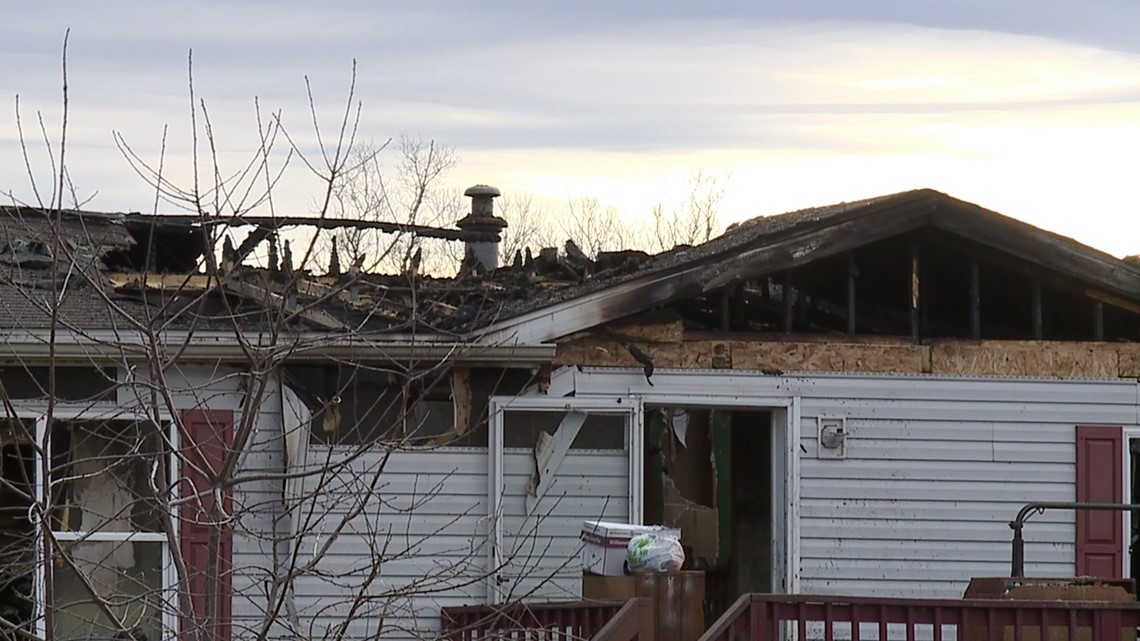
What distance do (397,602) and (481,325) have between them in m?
1.98

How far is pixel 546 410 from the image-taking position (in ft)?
35.3

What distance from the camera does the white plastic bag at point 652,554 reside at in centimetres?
956

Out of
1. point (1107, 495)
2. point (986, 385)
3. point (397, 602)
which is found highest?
point (986, 385)

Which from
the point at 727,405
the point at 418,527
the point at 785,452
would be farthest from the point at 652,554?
the point at 418,527

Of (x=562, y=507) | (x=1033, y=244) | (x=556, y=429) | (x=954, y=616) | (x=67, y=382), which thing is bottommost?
(x=954, y=616)

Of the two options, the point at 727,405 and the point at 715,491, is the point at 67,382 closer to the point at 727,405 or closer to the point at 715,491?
the point at 727,405

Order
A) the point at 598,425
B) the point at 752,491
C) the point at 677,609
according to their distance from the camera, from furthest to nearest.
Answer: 1. the point at 752,491
2. the point at 598,425
3. the point at 677,609

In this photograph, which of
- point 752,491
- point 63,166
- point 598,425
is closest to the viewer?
point 63,166

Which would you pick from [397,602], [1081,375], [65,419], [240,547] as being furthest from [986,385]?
[65,419]

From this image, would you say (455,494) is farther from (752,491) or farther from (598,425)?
(752,491)

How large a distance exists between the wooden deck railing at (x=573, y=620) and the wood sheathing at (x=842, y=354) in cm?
200

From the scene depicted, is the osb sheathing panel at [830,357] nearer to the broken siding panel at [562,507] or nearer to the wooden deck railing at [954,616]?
the broken siding panel at [562,507]

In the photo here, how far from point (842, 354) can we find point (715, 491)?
5.04 metres

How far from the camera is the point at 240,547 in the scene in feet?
34.9
